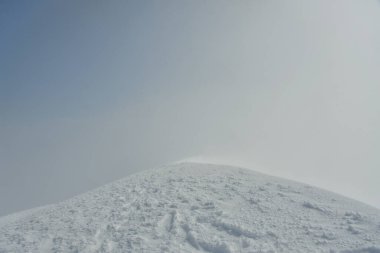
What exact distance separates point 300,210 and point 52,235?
5012mm

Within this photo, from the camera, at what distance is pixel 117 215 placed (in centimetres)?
736

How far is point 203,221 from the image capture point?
22.0ft

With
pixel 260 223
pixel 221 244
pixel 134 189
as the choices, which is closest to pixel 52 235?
pixel 134 189

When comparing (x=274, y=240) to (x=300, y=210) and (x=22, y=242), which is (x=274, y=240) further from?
(x=22, y=242)

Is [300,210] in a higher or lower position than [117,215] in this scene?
higher

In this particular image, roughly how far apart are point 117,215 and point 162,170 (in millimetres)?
3573

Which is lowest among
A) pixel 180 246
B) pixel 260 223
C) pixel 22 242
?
pixel 22 242

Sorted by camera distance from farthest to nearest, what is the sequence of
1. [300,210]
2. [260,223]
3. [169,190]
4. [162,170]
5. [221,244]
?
[162,170] < [169,190] < [300,210] < [260,223] < [221,244]

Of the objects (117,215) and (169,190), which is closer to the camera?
(117,215)

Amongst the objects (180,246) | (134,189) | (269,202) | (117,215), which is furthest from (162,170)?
(180,246)

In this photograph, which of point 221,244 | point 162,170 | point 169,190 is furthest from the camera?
point 162,170

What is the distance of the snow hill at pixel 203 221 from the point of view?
230 inches

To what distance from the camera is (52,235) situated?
6.85 metres

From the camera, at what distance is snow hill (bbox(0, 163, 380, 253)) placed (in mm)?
5852
